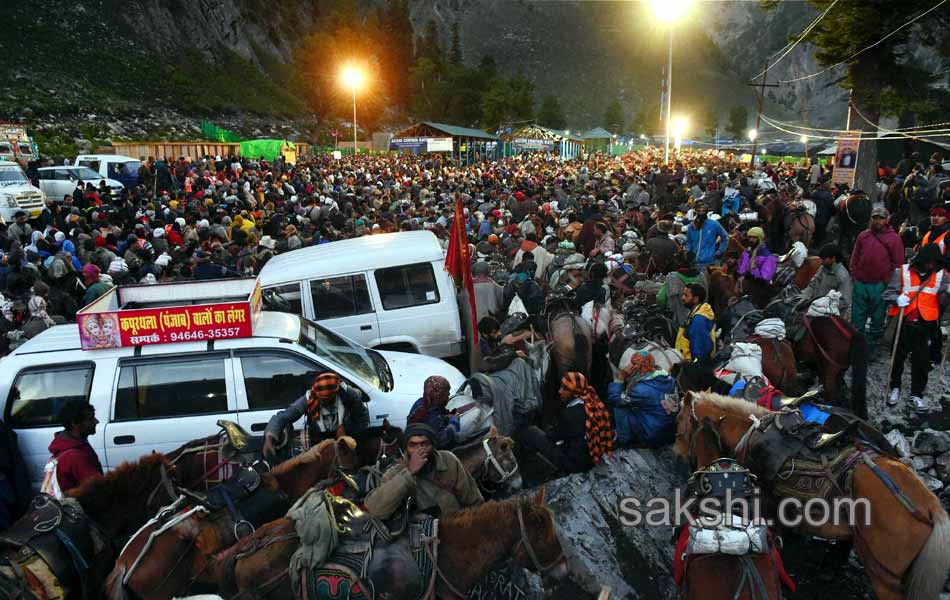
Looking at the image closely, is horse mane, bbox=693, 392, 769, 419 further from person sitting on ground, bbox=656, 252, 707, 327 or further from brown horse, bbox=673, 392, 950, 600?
person sitting on ground, bbox=656, 252, 707, 327

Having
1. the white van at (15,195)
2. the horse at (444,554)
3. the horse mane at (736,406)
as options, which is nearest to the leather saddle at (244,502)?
the horse at (444,554)

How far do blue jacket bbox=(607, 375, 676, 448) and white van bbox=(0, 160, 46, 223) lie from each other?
17.3 meters

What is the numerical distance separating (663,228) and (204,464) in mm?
8146

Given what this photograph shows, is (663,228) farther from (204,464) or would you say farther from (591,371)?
(204,464)

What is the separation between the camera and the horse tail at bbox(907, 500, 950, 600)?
3.40 meters

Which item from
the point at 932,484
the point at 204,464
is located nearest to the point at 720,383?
the point at 932,484

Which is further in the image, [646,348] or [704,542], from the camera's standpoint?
[646,348]

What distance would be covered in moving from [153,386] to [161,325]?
51 centimetres

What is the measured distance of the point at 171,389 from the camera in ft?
16.5

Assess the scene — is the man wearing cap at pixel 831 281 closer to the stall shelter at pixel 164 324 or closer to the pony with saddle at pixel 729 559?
the pony with saddle at pixel 729 559

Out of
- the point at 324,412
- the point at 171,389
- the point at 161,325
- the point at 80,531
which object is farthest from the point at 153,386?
the point at 80,531

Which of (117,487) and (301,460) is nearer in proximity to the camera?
(117,487)

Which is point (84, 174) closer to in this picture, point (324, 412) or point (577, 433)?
point (324, 412)

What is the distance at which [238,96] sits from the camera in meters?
63.4
